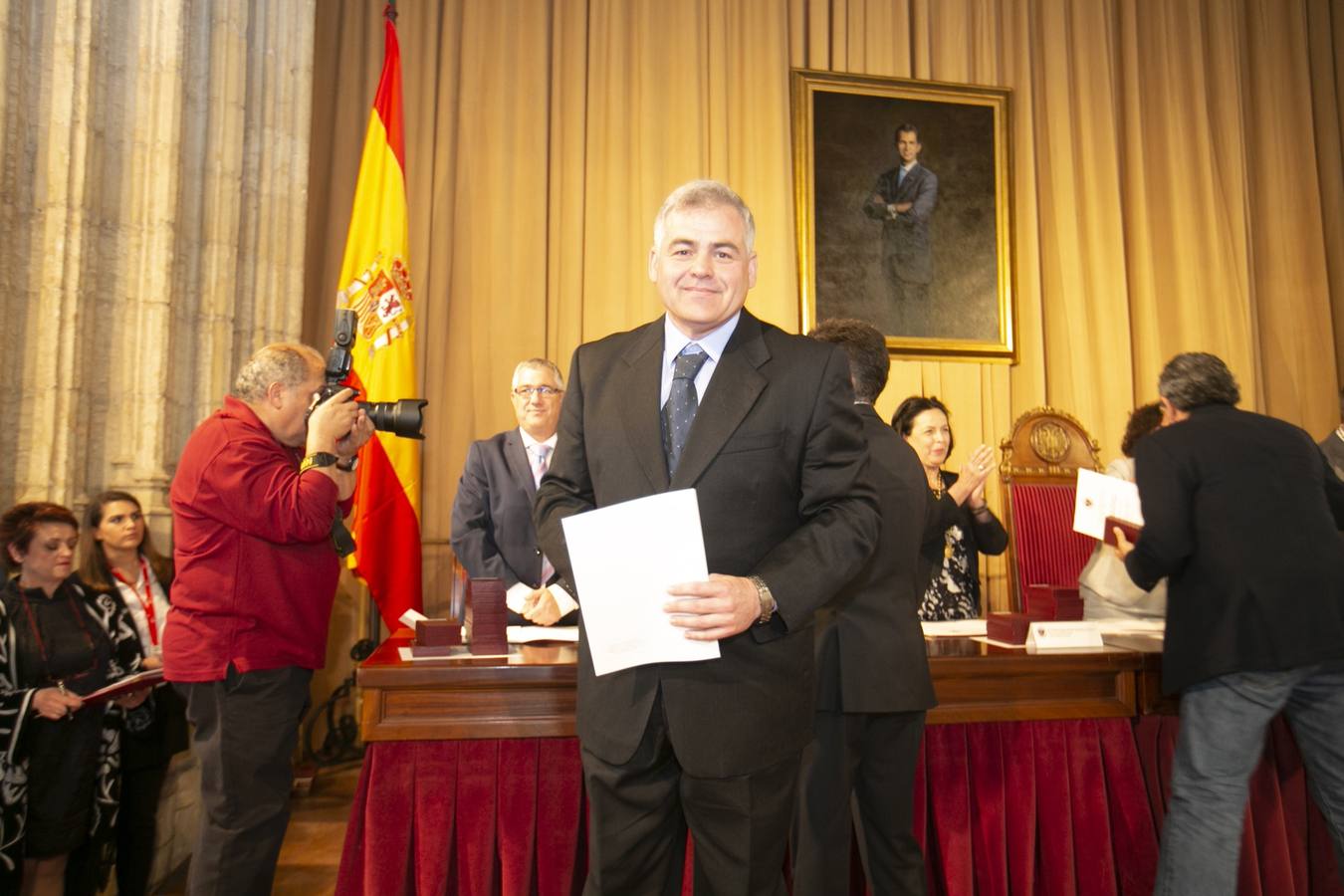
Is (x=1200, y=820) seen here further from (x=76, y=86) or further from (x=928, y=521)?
(x=76, y=86)

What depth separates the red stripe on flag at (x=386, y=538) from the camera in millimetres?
4574

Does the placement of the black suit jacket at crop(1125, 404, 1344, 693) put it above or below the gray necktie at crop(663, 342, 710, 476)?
below

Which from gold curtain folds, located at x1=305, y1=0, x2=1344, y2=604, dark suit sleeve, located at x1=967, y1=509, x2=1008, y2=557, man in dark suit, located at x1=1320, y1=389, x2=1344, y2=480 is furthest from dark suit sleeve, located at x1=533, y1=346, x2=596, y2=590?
gold curtain folds, located at x1=305, y1=0, x2=1344, y2=604

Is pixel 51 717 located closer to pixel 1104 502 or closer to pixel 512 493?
pixel 512 493

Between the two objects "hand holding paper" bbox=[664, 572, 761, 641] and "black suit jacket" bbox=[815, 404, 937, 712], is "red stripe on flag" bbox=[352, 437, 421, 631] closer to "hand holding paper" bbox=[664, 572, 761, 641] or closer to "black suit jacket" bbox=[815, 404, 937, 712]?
"black suit jacket" bbox=[815, 404, 937, 712]

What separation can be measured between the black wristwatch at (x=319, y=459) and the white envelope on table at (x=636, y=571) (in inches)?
47.5

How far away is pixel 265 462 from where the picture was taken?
2.32 metres

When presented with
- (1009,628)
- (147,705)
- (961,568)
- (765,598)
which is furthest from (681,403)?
(961,568)

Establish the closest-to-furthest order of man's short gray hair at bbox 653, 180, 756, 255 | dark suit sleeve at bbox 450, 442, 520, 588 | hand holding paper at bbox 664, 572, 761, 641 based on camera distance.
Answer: hand holding paper at bbox 664, 572, 761, 641 → man's short gray hair at bbox 653, 180, 756, 255 → dark suit sleeve at bbox 450, 442, 520, 588

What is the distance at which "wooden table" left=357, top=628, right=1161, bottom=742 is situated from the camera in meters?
2.20

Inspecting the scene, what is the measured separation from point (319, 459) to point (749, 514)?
4.45 feet

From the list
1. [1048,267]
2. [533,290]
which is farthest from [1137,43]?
[533,290]

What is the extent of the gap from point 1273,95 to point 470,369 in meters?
5.63

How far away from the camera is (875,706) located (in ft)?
6.68
